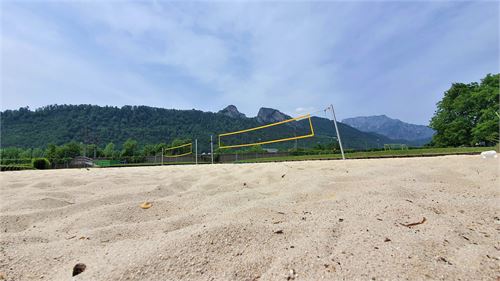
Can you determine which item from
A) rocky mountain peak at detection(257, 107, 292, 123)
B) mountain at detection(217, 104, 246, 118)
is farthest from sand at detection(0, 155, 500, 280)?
mountain at detection(217, 104, 246, 118)

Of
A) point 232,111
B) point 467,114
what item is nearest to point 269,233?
point 467,114

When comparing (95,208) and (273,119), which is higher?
(273,119)

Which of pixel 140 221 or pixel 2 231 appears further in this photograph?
pixel 140 221

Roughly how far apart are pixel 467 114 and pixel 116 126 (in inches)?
2759

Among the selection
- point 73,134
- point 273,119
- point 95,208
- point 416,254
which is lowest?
point 416,254

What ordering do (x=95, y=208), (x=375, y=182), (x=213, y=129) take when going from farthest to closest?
1. (x=213, y=129)
2. (x=375, y=182)
3. (x=95, y=208)

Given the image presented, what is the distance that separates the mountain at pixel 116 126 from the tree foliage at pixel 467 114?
2816cm

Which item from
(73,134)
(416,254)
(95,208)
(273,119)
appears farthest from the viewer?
(273,119)

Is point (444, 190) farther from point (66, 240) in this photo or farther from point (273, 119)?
point (273, 119)

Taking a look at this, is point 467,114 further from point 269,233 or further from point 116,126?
point 116,126

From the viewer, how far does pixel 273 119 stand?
347 feet

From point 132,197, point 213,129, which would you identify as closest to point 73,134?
point 213,129

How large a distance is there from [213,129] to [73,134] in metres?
32.5

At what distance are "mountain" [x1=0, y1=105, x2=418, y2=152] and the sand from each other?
46262mm
